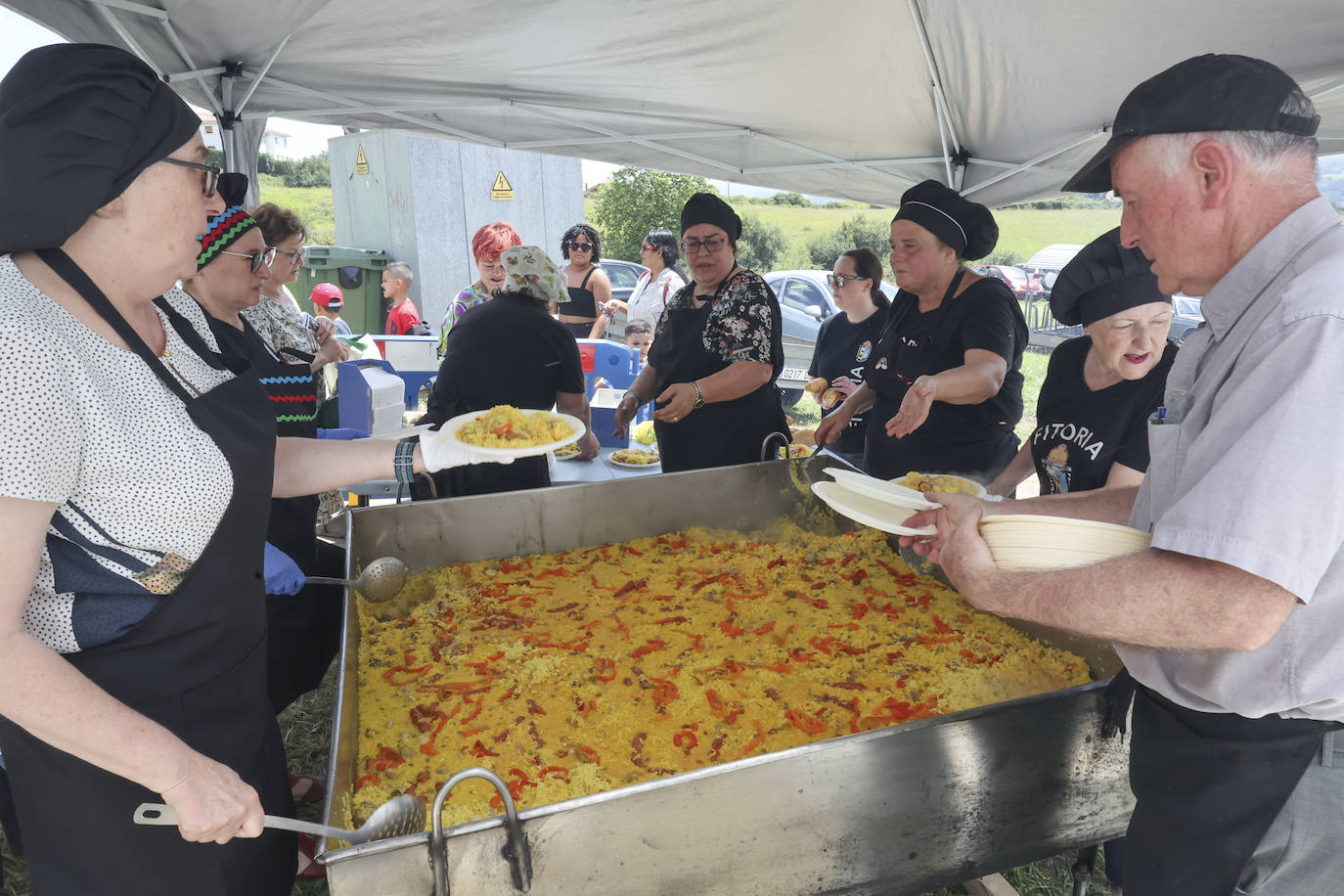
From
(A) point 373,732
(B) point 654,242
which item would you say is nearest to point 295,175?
(B) point 654,242

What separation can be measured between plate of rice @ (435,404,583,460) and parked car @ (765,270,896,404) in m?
7.70

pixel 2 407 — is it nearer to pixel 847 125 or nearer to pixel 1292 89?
pixel 1292 89

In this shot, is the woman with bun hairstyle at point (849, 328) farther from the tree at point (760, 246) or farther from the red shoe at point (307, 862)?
the tree at point (760, 246)

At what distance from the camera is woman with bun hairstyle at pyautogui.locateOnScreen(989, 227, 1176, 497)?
2357mm

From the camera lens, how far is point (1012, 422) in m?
3.29

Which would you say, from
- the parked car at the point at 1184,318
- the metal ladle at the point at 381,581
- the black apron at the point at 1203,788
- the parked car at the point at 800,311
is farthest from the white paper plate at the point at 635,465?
the parked car at the point at 1184,318

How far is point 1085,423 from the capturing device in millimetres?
2535

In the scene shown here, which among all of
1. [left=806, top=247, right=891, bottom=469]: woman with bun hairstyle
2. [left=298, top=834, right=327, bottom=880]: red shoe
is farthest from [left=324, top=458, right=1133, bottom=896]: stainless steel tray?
[left=806, top=247, right=891, bottom=469]: woman with bun hairstyle

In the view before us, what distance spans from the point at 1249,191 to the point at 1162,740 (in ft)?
3.19

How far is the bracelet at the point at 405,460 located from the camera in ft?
6.86

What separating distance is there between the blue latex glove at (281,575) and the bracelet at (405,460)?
16.9 inches

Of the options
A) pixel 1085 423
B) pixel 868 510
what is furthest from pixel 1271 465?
pixel 1085 423

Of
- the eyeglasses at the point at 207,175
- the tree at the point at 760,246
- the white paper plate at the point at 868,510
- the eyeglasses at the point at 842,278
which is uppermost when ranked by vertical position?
the tree at the point at 760,246

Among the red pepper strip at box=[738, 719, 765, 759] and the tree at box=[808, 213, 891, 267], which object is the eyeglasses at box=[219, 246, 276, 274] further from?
the tree at box=[808, 213, 891, 267]
